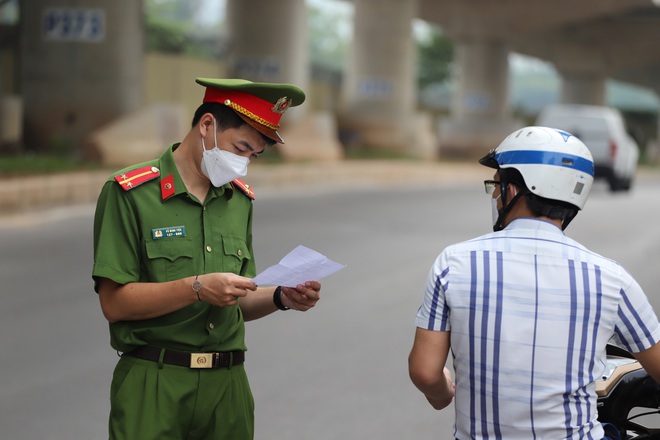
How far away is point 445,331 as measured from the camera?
3275mm

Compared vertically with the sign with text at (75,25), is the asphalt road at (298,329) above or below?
below

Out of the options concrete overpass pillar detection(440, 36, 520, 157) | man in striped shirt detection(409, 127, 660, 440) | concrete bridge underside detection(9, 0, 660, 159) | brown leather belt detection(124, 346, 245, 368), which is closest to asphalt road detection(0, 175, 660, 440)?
brown leather belt detection(124, 346, 245, 368)

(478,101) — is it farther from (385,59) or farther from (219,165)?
(219,165)

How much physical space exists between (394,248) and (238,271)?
10.9 metres

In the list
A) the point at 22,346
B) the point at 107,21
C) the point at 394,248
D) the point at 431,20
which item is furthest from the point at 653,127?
the point at 22,346

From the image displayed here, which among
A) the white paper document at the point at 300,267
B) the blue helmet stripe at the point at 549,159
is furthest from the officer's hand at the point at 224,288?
the blue helmet stripe at the point at 549,159

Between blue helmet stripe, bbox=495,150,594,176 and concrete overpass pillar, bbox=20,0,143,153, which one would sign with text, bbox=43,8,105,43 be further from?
blue helmet stripe, bbox=495,150,594,176

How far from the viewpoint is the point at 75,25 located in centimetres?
2228

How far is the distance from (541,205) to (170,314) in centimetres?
118

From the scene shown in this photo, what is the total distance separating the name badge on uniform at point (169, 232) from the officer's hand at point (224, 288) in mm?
252

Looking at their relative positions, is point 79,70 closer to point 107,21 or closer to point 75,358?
point 107,21

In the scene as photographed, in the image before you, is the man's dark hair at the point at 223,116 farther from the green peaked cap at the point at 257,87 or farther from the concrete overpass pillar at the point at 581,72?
the concrete overpass pillar at the point at 581,72

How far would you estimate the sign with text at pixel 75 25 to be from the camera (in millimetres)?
22172

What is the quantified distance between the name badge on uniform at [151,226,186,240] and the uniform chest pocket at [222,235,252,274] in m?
0.15
